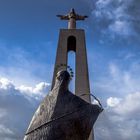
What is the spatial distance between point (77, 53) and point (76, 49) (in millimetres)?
477

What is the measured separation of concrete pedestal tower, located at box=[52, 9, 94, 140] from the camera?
22.0m

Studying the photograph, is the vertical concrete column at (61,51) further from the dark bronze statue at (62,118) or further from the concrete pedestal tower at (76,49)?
the dark bronze statue at (62,118)

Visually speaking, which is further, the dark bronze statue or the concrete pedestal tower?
the concrete pedestal tower

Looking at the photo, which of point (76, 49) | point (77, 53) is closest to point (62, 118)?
point (77, 53)

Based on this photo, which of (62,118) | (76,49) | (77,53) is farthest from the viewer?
(76,49)

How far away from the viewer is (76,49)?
78.9ft

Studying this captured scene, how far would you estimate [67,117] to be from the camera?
4605mm

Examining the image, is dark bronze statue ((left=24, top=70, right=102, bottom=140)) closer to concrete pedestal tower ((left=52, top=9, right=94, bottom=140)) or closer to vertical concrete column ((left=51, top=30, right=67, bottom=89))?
concrete pedestal tower ((left=52, top=9, right=94, bottom=140))

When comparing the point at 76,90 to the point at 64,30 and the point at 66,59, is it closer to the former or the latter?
the point at 66,59

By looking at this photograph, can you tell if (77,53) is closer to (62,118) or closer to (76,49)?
(76,49)

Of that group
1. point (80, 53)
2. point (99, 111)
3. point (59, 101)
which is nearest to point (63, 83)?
point (59, 101)

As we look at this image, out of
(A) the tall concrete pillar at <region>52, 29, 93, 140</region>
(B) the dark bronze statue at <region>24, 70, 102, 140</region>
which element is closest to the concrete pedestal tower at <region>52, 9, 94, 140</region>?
(A) the tall concrete pillar at <region>52, 29, 93, 140</region>

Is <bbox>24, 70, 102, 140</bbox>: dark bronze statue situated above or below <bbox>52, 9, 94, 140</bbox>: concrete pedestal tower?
below

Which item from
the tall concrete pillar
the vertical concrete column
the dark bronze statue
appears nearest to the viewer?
the dark bronze statue
